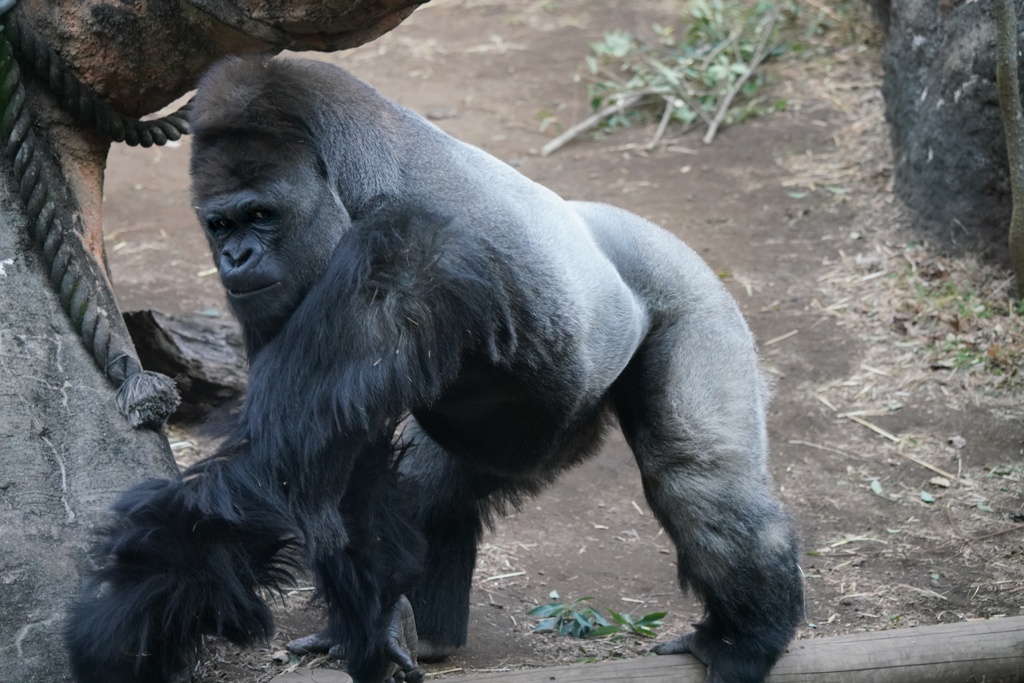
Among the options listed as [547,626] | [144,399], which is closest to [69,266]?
[144,399]

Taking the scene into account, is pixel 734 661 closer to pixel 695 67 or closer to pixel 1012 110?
pixel 1012 110

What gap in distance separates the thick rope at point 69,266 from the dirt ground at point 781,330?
824 millimetres

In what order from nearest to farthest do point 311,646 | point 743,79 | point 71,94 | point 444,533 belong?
point 71,94
point 311,646
point 444,533
point 743,79

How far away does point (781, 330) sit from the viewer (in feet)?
19.2

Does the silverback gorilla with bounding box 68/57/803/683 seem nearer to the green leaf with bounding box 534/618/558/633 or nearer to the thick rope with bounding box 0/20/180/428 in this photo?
the green leaf with bounding box 534/618/558/633

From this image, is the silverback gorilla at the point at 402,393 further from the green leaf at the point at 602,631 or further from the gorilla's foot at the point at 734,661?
the green leaf at the point at 602,631

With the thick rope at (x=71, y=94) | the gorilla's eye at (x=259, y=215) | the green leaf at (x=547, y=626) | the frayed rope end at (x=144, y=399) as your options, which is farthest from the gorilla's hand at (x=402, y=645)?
the thick rope at (x=71, y=94)

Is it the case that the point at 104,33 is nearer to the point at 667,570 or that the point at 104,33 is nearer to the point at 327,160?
the point at 327,160

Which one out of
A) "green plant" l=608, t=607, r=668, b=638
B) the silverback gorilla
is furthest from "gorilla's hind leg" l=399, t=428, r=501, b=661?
"green plant" l=608, t=607, r=668, b=638

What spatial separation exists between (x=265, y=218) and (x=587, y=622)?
186cm

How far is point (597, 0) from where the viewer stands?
408 inches

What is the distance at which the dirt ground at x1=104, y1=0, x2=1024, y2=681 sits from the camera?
4.05m

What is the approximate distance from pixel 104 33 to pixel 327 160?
974 millimetres

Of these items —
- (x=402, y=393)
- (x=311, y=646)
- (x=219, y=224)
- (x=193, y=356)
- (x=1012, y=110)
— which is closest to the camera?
(x=402, y=393)
